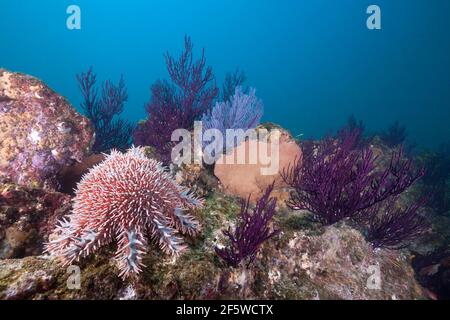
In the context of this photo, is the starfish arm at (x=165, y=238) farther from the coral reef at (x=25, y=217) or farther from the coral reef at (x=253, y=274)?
the coral reef at (x=25, y=217)

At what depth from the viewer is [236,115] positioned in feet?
20.4

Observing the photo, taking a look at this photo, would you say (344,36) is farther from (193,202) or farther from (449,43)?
(193,202)

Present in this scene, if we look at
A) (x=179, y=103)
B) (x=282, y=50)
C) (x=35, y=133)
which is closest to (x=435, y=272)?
(x=179, y=103)

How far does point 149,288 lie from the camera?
2.38m

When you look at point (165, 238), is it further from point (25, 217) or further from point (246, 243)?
point (25, 217)

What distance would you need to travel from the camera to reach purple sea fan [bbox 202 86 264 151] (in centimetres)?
618

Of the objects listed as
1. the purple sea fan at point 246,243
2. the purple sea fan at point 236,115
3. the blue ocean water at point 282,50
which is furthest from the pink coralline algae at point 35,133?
the blue ocean water at point 282,50

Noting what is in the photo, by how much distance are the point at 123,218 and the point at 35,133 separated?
3.89 m

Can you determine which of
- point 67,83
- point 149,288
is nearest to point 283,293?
point 149,288

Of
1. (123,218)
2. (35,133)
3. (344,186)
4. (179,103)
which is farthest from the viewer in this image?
(179,103)

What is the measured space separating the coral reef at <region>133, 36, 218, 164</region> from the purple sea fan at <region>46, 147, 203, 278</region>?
12.4 feet

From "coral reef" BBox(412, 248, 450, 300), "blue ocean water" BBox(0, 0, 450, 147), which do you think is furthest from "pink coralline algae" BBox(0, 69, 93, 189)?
"blue ocean water" BBox(0, 0, 450, 147)

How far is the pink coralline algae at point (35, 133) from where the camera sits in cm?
494

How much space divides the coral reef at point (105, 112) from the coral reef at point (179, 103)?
6.68 feet
